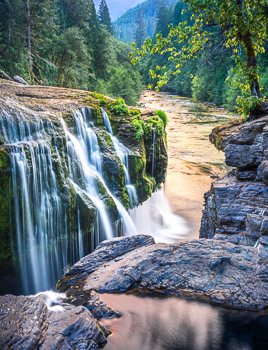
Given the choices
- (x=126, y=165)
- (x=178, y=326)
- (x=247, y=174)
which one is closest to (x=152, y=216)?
(x=126, y=165)

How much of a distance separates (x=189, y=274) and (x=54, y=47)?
78.7 feet

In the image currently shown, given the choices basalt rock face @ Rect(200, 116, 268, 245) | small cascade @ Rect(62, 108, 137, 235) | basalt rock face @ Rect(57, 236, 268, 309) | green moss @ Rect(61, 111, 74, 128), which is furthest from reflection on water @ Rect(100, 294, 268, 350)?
green moss @ Rect(61, 111, 74, 128)

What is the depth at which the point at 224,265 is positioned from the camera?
13.1 ft

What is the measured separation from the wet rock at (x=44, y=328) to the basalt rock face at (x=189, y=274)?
2.37ft

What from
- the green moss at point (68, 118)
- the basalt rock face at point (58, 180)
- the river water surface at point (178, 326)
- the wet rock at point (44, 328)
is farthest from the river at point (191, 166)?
the wet rock at point (44, 328)

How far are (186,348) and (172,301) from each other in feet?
A: 2.14

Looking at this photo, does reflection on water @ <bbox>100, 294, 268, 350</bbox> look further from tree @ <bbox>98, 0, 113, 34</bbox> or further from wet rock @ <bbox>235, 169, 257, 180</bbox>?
tree @ <bbox>98, 0, 113, 34</bbox>

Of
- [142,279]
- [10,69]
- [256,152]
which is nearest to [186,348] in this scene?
[142,279]

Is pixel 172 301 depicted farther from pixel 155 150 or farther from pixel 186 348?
pixel 155 150

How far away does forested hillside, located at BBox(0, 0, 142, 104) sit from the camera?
718 inches

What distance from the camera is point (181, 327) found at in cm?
342

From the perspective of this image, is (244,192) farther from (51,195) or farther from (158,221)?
(158,221)

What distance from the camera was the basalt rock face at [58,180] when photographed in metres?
7.07

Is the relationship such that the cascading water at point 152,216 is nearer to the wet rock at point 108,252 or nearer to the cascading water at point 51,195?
the cascading water at point 51,195
